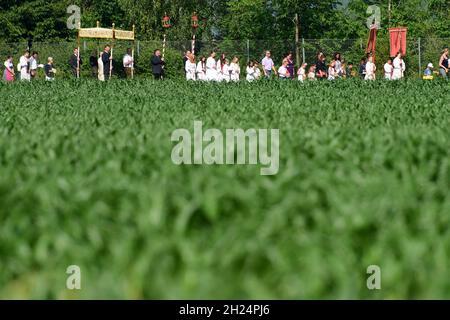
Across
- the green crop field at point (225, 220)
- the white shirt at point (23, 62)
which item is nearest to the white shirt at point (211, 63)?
the white shirt at point (23, 62)

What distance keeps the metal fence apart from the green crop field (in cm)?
4851

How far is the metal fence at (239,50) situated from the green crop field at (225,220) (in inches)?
1910

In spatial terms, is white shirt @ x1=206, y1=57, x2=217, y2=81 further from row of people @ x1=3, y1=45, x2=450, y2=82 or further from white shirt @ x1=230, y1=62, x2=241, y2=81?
white shirt @ x1=230, y1=62, x2=241, y2=81

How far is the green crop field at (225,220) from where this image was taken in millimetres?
5148

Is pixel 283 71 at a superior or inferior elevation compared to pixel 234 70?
inferior

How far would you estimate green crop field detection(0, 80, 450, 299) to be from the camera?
5.15 metres

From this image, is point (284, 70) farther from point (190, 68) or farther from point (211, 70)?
point (190, 68)

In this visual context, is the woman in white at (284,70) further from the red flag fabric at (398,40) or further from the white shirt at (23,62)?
the white shirt at (23,62)

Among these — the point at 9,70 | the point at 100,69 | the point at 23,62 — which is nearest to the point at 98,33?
the point at 100,69

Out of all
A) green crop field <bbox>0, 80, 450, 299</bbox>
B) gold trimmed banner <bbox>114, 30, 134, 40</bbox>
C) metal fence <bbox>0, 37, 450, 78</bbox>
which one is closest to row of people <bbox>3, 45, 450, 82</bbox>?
gold trimmed banner <bbox>114, 30, 134, 40</bbox>

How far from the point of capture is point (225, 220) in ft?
21.1

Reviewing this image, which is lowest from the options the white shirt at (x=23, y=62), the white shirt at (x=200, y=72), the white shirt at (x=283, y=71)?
the white shirt at (x=283, y=71)

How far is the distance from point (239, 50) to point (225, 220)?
173 feet
